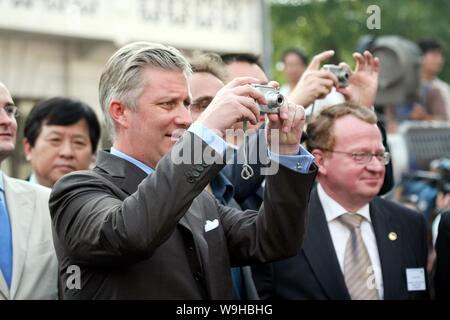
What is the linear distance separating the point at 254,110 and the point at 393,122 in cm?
480

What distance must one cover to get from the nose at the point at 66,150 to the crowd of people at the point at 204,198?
0.01 m

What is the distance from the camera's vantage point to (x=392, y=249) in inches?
164

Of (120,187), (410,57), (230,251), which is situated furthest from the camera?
(410,57)

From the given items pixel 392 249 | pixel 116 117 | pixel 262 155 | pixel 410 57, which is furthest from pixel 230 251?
pixel 410 57

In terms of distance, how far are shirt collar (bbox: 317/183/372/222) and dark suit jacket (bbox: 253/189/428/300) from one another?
0.11 feet

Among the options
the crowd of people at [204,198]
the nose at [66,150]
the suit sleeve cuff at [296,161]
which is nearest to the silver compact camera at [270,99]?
the crowd of people at [204,198]

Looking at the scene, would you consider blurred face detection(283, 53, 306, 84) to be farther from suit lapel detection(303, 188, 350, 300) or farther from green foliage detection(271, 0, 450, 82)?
green foliage detection(271, 0, 450, 82)

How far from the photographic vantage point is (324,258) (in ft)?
13.3

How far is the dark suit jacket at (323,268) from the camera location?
400 centimetres

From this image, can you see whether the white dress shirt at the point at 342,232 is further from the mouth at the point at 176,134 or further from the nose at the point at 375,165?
the mouth at the point at 176,134

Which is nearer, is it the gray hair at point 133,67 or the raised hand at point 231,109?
the raised hand at point 231,109

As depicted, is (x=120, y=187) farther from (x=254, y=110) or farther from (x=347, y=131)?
(x=347, y=131)

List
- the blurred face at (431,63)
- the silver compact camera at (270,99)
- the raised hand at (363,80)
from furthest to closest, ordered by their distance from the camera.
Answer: the blurred face at (431,63) → the raised hand at (363,80) → the silver compact camera at (270,99)

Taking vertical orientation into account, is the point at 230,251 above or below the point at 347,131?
below
